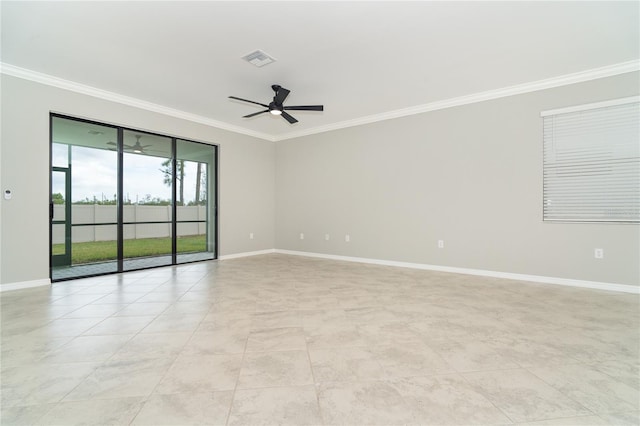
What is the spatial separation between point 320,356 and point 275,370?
1.14 feet

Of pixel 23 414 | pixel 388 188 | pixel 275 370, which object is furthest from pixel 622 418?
pixel 388 188

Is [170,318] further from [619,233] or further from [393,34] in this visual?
[619,233]

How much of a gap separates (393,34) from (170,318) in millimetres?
3704

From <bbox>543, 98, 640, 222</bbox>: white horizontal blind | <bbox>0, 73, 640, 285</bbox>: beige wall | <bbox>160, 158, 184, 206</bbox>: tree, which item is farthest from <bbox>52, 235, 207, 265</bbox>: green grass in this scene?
<bbox>543, 98, 640, 222</bbox>: white horizontal blind

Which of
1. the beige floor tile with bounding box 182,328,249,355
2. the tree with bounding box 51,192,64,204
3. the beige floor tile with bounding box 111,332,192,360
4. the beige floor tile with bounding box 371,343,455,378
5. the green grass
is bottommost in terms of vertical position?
the beige floor tile with bounding box 111,332,192,360

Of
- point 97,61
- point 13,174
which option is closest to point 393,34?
point 97,61

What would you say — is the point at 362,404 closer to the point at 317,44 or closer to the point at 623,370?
the point at 623,370

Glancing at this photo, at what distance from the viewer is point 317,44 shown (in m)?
3.16

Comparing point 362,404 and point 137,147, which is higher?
point 137,147

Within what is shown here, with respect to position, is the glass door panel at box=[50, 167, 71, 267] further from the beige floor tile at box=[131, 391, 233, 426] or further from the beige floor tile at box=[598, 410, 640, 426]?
the beige floor tile at box=[598, 410, 640, 426]

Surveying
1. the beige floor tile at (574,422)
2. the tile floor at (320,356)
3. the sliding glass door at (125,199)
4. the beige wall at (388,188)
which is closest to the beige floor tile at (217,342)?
the tile floor at (320,356)

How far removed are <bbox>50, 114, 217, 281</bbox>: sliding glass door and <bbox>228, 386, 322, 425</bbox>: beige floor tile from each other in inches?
171

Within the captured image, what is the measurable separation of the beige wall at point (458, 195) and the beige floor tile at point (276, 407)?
4.00 metres

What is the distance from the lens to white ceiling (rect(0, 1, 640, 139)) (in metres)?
2.65
